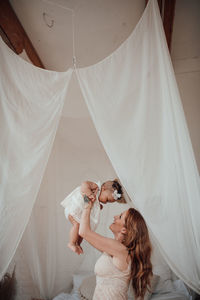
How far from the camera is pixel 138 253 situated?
1.72 meters

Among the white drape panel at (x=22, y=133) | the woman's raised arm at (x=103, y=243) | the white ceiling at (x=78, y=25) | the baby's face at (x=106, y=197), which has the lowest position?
the woman's raised arm at (x=103, y=243)

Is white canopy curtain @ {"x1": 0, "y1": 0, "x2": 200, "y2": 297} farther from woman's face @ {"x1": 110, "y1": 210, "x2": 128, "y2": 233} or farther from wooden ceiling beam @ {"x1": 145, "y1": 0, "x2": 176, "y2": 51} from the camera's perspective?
wooden ceiling beam @ {"x1": 145, "y1": 0, "x2": 176, "y2": 51}

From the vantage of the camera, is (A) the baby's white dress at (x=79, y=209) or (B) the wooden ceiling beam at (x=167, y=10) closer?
(A) the baby's white dress at (x=79, y=209)

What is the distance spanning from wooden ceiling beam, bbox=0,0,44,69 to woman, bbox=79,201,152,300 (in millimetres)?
2084

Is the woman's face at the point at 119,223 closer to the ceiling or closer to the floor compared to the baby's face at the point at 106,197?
closer to the floor

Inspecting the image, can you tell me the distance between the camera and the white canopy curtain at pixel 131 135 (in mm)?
1489

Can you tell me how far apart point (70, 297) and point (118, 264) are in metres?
1.40

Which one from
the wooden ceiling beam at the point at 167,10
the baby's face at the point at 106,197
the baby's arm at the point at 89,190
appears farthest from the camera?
the wooden ceiling beam at the point at 167,10

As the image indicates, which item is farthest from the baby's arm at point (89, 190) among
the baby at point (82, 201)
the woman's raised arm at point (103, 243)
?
the woman's raised arm at point (103, 243)

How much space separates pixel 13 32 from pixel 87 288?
9.46 feet

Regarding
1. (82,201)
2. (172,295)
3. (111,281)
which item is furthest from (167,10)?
(172,295)

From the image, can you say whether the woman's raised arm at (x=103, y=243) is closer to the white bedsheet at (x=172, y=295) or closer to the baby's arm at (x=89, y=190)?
the baby's arm at (x=89, y=190)

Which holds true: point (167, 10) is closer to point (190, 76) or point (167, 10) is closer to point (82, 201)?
point (190, 76)

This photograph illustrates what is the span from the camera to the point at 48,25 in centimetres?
277
